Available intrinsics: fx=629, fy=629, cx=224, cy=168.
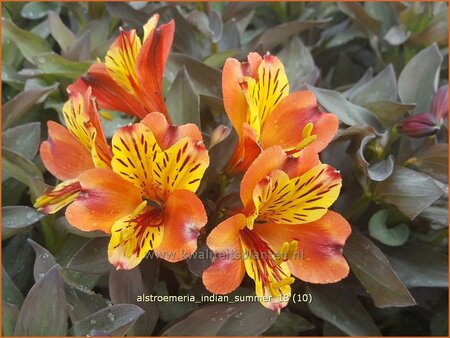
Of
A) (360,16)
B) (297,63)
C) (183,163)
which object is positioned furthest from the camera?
(360,16)

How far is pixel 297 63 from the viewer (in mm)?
1086

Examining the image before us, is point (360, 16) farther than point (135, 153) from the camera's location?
Yes

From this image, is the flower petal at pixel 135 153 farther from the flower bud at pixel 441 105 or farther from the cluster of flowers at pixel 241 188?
the flower bud at pixel 441 105

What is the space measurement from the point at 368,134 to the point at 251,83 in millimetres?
285

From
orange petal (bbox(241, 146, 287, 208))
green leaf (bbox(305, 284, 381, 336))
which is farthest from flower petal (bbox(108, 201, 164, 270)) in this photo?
green leaf (bbox(305, 284, 381, 336))

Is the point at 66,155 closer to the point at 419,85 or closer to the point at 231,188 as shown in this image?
the point at 231,188

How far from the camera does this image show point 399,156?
0.97 m

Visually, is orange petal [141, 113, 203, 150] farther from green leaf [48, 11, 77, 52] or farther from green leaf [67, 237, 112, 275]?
green leaf [48, 11, 77, 52]

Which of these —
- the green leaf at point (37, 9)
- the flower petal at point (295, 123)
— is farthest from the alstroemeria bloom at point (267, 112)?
the green leaf at point (37, 9)

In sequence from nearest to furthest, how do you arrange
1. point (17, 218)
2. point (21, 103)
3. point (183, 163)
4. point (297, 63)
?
1. point (183, 163)
2. point (17, 218)
3. point (21, 103)
4. point (297, 63)

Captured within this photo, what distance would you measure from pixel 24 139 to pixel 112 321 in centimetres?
37

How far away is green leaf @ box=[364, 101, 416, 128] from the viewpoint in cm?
95

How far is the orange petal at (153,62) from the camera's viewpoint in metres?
0.74

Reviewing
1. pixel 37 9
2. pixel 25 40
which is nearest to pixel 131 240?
pixel 25 40
